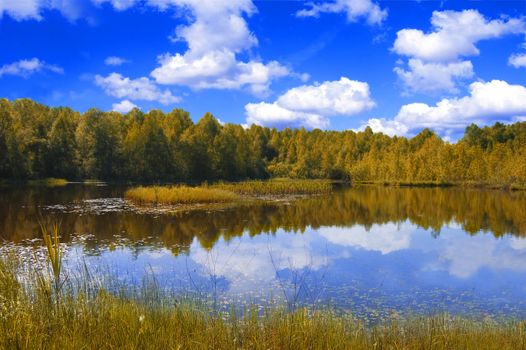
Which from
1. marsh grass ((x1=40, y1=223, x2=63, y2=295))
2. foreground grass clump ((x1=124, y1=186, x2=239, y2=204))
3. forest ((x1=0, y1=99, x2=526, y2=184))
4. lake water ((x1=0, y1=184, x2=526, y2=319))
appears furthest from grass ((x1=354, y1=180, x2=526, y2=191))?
marsh grass ((x1=40, y1=223, x2=63, y2=295))

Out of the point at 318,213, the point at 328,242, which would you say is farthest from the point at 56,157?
the point at 328,242

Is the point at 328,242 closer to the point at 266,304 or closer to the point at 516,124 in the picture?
the point at 266,304

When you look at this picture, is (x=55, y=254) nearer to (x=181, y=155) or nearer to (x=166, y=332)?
(x=166, y=332)

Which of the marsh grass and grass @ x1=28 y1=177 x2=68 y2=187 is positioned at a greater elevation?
grass @ x1=28 y1=177 x2=68 y2=187

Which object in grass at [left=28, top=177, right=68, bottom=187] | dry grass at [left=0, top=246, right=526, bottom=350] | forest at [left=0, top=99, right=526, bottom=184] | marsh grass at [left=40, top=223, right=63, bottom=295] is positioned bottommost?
dry grass at [left=0, top=246, right=526, bottom=350]

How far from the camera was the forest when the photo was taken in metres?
57.6

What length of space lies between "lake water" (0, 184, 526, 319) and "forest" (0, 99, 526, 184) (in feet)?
120

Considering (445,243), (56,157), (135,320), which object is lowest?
(445,243)

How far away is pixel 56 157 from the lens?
194 feet

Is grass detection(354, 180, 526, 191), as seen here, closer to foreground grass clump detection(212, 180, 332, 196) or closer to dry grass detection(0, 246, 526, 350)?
foreground grass clump detection(212, 180, 332, 196)

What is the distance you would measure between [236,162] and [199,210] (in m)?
48.9

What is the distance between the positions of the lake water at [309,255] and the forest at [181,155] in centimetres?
3673

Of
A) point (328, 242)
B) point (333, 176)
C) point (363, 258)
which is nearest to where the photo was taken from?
point (363, 258)

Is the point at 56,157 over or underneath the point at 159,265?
over
